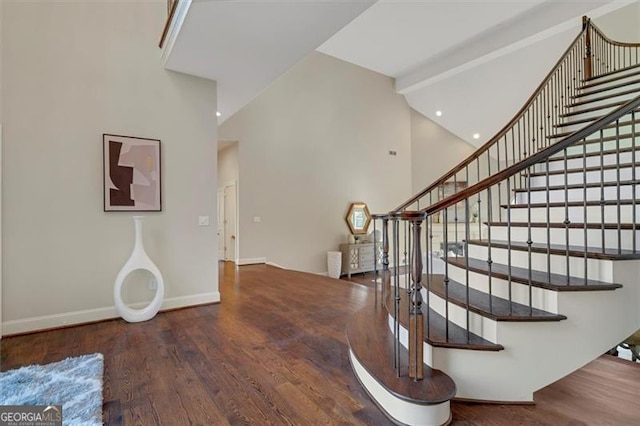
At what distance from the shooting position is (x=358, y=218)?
848 centimetres

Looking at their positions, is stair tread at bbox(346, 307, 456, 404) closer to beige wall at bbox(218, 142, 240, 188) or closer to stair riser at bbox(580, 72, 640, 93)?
stair riser at bbox(580, 72, 640, 93)

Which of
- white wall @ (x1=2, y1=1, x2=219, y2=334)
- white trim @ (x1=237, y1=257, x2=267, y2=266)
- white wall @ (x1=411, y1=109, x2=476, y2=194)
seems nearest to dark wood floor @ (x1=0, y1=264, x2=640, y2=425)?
white wall @ (x1=2, y1=1, x2=219, y2=334)

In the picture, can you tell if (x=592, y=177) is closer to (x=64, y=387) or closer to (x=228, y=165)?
(x=64, y=387)

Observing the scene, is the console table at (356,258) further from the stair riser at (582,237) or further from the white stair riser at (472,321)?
the white stair riser at (472,321)

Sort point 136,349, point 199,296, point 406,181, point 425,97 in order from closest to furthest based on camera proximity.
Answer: point 136,349
point 199,296
point 425,97
point 406,181

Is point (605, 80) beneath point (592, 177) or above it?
above

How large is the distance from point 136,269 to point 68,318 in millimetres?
752

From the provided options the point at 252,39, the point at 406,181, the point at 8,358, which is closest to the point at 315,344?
the point at 8,358

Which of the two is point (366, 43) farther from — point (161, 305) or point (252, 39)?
point (161, 305)

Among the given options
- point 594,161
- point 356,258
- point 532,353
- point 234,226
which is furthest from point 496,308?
point 356,258

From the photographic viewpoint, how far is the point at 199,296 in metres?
3.69

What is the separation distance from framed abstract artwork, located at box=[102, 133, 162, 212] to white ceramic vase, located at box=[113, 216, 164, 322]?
238 mm

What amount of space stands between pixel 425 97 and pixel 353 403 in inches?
352

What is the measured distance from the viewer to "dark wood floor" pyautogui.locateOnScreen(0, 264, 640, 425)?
1.71 meters
